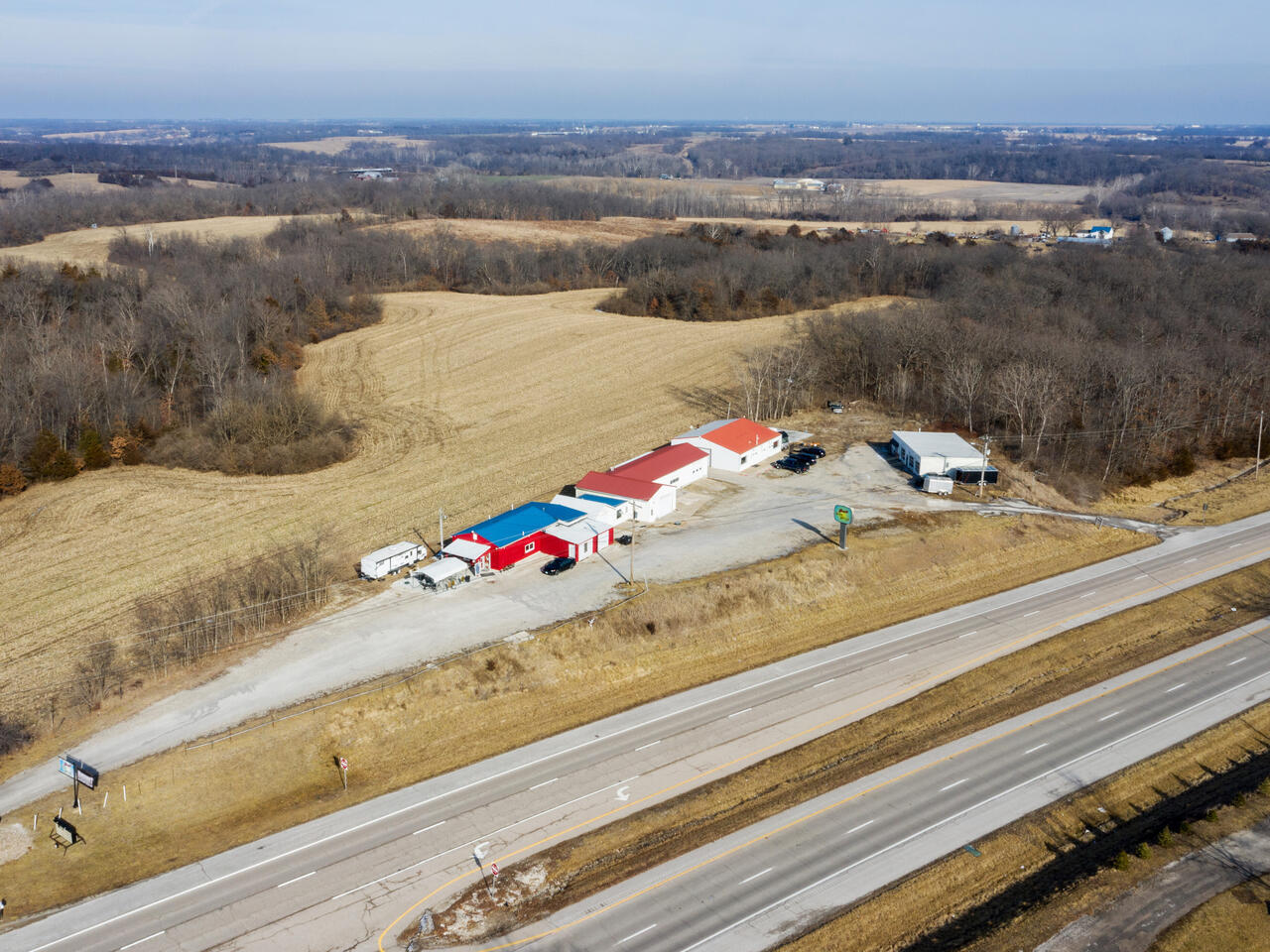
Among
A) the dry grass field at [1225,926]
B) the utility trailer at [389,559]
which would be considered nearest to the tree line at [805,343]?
the utility trailer at [389,559]

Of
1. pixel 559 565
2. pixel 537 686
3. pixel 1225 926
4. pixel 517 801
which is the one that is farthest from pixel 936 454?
pixel 517 801

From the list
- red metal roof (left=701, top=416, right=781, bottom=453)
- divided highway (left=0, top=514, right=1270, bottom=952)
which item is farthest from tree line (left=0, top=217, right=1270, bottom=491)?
divided highway (left=0, top=514, right=1270, bottom=952)

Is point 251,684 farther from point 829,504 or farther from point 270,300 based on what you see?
point 270,300

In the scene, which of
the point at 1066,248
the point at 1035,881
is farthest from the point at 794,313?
the point at 1035,881

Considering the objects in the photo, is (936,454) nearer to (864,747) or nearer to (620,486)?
(620,486)

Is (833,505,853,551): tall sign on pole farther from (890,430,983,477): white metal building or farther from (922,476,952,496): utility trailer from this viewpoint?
(890,430,983,477): white metal building

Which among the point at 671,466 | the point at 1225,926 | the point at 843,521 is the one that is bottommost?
the point at 1225,926

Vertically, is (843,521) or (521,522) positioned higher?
(843,521)
